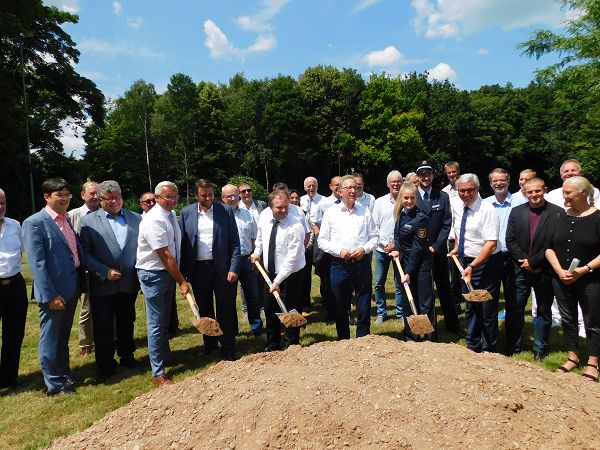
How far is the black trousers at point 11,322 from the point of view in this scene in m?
4.96

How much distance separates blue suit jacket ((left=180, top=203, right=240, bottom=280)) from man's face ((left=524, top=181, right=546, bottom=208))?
143 inches

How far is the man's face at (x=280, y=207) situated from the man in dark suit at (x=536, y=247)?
2.78 meters

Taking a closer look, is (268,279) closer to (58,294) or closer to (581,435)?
(58,294)

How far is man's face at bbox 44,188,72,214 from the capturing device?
4.89 metres

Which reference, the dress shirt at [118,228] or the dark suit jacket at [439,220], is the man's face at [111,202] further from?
the dark suit jacket at [439,220]

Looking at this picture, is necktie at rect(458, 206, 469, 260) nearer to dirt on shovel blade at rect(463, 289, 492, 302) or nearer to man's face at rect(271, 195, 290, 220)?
dirt on shovel blade at rect(463, 289, 492, 302)

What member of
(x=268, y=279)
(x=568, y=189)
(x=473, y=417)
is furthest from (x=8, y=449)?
(x=568, y=189)

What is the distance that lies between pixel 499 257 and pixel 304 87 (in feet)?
142

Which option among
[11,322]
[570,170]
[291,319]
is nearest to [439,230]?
[570,170]

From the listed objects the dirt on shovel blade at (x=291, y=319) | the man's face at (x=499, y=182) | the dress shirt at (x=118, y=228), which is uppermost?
the man's face at (x=499, y=182)

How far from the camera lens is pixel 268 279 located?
5.56m

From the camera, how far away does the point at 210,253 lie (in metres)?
5.49

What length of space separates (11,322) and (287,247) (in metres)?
3.33

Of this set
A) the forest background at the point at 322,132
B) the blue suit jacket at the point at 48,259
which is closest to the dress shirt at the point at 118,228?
the blue suit jacket at the point at 48,259
